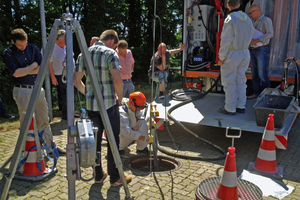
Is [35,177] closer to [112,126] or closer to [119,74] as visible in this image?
[112,126]

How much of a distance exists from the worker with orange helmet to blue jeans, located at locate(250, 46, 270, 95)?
288 centimetres

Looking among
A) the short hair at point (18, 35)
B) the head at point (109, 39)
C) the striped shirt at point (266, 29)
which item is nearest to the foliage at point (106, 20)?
the short hair at point (18, 35)

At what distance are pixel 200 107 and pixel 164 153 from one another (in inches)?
60.8

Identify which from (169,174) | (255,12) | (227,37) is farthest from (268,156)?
(255,12)

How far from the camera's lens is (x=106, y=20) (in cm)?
1397

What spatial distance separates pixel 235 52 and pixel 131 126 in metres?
2.11

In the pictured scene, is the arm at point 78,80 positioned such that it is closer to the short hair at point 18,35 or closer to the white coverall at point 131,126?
the white coverall at point 131,126

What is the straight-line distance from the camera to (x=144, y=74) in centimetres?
1617

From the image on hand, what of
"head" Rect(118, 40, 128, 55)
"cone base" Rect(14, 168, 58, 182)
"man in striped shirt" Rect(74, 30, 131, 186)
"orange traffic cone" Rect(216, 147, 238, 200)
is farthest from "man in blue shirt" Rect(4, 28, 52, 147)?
"orange traffic cone" Rect(216, 147, 238, 200)

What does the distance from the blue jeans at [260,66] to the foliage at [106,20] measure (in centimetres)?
703

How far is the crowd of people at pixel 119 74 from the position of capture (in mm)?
3283

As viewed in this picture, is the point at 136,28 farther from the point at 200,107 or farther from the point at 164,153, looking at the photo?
the point at 164,153

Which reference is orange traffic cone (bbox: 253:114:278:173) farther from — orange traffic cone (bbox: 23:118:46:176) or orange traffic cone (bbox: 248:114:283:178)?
orange traffic cone (bbox: 23:118:46:176)

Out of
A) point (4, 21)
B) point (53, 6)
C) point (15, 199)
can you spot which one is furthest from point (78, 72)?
point (53, 6)
